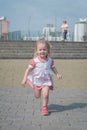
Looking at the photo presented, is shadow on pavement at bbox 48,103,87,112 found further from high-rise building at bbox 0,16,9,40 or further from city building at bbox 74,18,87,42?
city building at bbox 74,18,87,42

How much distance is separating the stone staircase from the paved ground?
10193 millimetres

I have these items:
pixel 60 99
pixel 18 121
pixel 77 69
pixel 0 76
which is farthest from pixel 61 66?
pixel 18 121

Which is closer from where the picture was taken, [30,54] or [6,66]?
[6,66]

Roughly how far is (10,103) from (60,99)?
45.0 inches

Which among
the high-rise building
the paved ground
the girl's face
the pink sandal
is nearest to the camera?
the paved ground

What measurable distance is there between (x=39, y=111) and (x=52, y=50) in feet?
45.8

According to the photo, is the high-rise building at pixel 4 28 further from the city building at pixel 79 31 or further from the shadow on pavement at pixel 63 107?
the shadow on pavement at pixel 63 107

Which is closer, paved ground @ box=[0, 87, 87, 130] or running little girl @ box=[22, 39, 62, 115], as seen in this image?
paved ground @ box=[0, 87, 87, 130]

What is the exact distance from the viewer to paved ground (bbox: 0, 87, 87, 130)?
244 inches

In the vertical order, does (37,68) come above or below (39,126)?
above

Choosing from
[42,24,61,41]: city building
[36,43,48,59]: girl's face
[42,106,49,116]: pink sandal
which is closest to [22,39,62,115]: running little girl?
[36,43,48,59]: girl's face

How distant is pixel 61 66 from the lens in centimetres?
1588

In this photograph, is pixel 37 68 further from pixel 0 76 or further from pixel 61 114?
pixel 0 76

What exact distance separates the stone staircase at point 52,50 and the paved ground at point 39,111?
1019 centimetres
